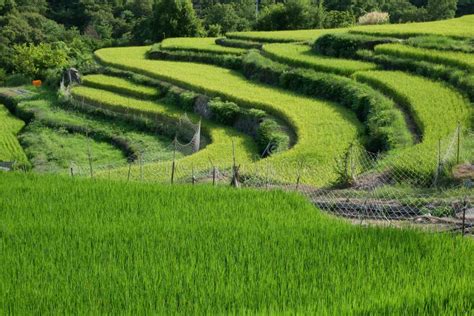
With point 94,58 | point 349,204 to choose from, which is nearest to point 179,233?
point 349,204

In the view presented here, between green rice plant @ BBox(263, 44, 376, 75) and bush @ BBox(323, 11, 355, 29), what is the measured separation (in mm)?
13481

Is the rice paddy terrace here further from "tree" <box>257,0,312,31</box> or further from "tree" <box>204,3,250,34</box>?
"tree" <box>204,3,250,34</box>

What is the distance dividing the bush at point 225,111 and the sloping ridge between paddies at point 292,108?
46 cm

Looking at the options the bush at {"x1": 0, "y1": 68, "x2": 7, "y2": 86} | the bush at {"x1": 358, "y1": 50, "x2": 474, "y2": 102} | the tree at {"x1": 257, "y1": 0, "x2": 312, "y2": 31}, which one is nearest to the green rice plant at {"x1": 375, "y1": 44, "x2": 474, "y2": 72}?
the bush at {"x1": 358, "y1": 50, "x2": 474, "y2": 102}

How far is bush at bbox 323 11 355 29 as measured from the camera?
43281 millimetres

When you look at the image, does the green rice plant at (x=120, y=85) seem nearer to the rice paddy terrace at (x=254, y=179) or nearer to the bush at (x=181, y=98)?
the rice paddy terrace at (x=254, y=179)

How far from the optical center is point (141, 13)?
6131cm

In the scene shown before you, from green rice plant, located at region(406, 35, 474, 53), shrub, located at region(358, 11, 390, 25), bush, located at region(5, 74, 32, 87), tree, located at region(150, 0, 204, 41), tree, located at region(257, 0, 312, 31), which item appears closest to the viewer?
green rice plant, located at region(406, 35, 474, 53)

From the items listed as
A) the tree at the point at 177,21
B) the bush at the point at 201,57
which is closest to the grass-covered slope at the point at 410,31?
the bush at the point at 201,57

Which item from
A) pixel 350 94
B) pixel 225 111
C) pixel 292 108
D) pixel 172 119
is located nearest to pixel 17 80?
pixel 172 119

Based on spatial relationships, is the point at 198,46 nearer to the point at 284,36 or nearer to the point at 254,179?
the point at 284,36

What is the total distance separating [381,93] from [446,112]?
3.12 m

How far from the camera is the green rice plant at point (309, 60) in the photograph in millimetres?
23672

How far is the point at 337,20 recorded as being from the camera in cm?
4366
